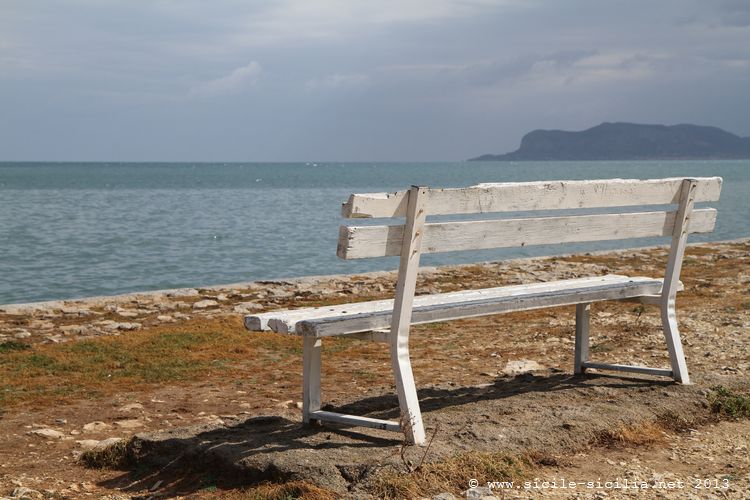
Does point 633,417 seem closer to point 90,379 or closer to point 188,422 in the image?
point 188,422

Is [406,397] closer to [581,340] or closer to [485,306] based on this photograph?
[485,306]

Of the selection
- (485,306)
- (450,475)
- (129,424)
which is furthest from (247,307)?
(450,475)

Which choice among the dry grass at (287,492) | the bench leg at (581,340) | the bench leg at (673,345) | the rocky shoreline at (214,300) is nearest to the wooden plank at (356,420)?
the dry grass at (287,492)

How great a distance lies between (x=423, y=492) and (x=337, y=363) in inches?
153

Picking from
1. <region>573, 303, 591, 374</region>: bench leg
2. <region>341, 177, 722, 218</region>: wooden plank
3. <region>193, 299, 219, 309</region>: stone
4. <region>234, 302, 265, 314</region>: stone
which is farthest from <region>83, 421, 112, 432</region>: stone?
<region>193, 299, 219, 309</region>: stone

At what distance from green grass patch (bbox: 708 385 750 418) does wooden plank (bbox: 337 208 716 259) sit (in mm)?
1121

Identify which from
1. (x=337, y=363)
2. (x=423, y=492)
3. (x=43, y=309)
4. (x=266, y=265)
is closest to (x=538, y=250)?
(x=266, y=265)

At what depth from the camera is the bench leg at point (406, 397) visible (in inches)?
193

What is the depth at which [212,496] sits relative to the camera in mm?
4570

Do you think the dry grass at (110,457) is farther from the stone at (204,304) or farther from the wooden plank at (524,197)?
the stone at (204,304)

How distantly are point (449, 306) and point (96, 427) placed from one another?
100 inches

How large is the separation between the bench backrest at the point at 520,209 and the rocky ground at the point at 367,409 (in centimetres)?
104

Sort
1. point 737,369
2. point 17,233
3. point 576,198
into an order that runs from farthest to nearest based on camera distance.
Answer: point 17,233 → point 737,369 → point 576,198

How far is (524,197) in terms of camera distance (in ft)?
17.4
